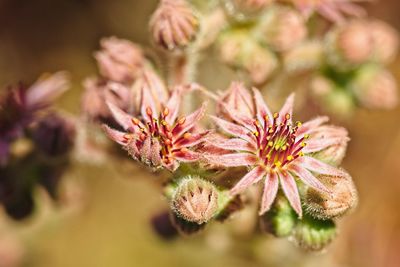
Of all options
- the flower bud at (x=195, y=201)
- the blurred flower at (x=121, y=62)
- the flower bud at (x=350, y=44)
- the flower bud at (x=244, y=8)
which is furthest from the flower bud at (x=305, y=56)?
the flower bud at (x=195, y=201)

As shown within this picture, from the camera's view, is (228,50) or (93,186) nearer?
(228,50)

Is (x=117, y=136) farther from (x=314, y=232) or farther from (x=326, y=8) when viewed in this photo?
(x=326, y=8)

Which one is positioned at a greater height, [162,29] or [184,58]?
[162,29]

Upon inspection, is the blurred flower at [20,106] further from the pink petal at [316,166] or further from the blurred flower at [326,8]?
the pink petal at [316,166]

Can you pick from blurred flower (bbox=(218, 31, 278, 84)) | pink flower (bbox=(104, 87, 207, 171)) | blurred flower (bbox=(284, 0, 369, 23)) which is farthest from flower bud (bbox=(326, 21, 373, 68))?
pink flower (bbox=(104, 87, 207, 171))

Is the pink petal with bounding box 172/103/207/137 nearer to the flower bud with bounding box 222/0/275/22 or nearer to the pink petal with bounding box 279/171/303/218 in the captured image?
the pink petal with bounding box 279/171/303/218

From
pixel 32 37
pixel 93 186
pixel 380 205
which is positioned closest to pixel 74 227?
pixel 93 186

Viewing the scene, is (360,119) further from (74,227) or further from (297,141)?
(297,141)
